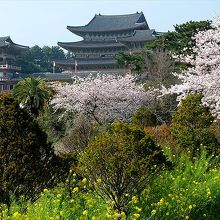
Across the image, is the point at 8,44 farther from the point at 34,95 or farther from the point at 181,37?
the point at 181,37

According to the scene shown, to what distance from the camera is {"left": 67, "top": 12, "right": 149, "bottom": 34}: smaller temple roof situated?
58688 millimetres

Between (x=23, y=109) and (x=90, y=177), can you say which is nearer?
(x=90, y=177)

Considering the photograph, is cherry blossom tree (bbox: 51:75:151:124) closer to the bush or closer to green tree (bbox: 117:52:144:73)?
green tree (bbox: 117:52:144:73)

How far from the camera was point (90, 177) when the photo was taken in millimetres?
6773

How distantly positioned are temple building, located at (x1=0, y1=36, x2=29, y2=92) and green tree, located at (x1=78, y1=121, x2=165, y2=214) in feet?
157

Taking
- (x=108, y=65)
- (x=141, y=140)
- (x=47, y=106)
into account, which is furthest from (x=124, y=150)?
(x=108, y=65)

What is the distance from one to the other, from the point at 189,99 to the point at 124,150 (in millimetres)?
6336

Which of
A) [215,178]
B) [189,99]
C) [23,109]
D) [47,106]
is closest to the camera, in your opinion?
[23,109]

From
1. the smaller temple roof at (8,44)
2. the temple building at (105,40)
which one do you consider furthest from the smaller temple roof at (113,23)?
the smaller temple roof at (8,44)

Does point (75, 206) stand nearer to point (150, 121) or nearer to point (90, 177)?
point (90, 177)

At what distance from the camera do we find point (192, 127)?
40.2 ft

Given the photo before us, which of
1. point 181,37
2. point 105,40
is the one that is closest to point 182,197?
point 181,37

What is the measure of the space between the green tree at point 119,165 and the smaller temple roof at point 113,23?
51934 mm

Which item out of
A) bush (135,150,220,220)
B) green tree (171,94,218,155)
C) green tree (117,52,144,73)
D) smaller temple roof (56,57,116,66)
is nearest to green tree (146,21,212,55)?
green tree (117,52,144,73)
